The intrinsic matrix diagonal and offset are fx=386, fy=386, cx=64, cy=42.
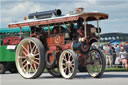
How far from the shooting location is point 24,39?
17.7m

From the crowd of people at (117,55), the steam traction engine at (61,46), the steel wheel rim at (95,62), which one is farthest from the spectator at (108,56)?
the steel wheel rim at (95,62)

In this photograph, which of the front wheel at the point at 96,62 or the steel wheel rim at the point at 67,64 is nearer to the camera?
the steel wheel rim at the point at 67,64

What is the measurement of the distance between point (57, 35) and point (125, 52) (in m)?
7.75

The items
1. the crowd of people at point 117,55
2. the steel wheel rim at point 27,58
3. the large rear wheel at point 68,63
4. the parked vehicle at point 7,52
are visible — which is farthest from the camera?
the crowd of people at point 117,55

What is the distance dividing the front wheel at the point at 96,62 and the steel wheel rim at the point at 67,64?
1.05 metres

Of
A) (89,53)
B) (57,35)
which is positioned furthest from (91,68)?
(57,35)

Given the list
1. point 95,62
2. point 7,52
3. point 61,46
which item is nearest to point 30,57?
point 61,46

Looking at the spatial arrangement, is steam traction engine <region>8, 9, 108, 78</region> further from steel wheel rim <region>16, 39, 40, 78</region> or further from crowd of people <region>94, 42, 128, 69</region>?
crowd of people <region>94, 42, 128, 69</region>

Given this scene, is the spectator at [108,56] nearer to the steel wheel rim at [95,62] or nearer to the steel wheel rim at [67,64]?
the steel wheel rim at [95,62]

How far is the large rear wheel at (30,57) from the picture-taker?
16.8 meters

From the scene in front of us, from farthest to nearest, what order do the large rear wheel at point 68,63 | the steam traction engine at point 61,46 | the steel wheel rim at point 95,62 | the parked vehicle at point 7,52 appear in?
the parked vehicle at point 7,52 → the steel wheel rim at point 95,62 → the steam traction engine at point 61,46 → the large rear wheel at point 68,63

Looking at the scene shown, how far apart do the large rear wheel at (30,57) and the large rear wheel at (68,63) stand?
34.7 inches

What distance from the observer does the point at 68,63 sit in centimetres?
1630

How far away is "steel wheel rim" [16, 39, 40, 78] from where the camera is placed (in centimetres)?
1733
